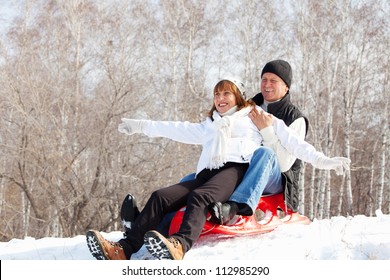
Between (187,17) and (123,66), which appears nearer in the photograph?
(123,66)

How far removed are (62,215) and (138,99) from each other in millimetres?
2813

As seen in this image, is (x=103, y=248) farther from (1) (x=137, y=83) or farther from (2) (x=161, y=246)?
(1) (x=137, y=83)

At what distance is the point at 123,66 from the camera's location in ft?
35.5

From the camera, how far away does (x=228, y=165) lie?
316cm

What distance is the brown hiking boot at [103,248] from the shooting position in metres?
2.72

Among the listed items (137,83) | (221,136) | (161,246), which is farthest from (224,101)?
(137,83)

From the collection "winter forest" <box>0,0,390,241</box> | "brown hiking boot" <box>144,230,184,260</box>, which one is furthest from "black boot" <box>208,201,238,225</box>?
"winter forest" <box>0,0,390,241</box>

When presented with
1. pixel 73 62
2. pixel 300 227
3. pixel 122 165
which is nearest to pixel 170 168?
pixel 122 165

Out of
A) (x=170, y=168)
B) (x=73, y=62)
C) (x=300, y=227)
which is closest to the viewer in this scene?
(x=300, y=227)

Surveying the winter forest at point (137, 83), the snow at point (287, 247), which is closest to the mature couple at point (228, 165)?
the snow at point (287, 247)

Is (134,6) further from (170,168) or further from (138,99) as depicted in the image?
(170,168)

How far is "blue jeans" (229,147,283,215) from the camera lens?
9.91 feet

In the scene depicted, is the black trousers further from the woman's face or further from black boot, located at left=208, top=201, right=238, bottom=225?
the woman's face

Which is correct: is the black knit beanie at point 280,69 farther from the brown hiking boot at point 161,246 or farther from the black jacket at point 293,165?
the brown hiking boot at point 161,246
